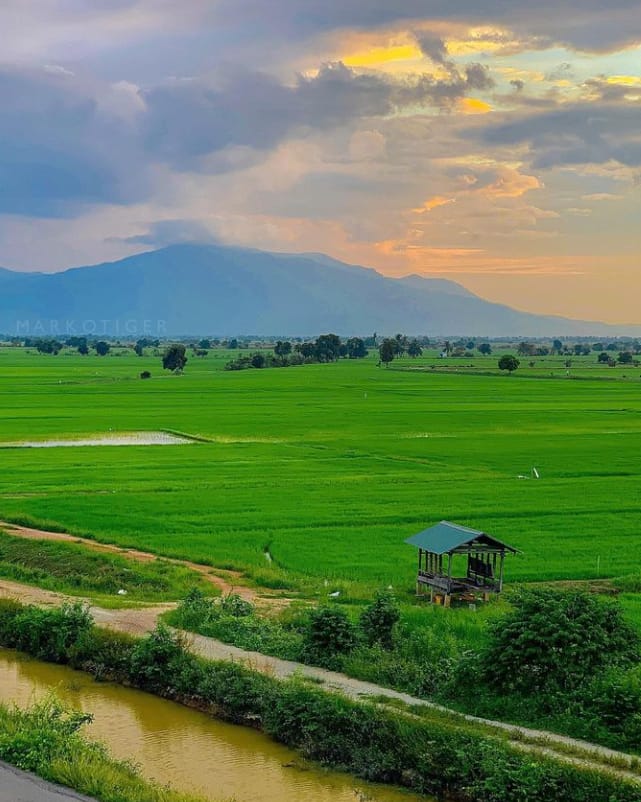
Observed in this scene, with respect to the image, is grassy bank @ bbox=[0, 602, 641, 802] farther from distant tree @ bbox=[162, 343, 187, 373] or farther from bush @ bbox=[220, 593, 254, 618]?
distant tree @ bbox=[162, 343, 187, 373]

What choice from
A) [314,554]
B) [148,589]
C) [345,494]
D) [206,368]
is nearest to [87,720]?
[148,589]

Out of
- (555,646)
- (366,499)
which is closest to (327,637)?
(555,646)

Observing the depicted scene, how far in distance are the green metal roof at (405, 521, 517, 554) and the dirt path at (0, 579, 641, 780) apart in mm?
5077

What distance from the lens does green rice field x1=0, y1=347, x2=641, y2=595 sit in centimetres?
2830

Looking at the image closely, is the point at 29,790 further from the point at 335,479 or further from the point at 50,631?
the point at 335,479

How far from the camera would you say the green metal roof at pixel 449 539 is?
2192 centimetres

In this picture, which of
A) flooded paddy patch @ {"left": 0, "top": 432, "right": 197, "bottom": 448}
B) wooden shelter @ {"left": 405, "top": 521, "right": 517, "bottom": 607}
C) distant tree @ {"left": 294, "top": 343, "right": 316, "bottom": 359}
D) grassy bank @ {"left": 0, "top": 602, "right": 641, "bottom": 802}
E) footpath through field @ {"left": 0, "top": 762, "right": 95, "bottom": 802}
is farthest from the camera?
Result: distant tree @ {"left": 294, "top": 343, "right": 316, "bottom": 359}

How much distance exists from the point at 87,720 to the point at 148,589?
29.2ft

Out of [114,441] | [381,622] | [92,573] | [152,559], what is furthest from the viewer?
[114,441]

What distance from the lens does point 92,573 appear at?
26.1 metres

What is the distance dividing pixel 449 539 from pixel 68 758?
429 inches

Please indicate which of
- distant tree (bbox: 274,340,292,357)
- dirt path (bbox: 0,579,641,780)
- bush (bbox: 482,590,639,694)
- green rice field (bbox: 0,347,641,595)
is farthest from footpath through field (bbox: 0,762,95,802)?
distant tree (bbox: 274,340,292,357)

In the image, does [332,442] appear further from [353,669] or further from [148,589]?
[353,669]

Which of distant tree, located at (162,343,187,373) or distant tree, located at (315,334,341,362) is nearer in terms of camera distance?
distant tree, located at (162,343,187,373)
